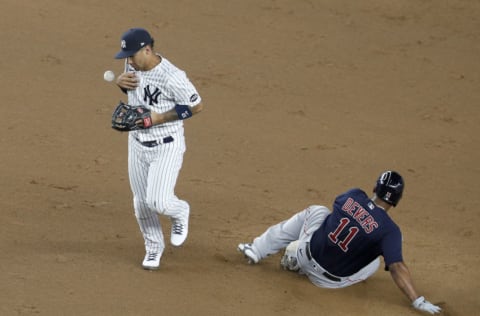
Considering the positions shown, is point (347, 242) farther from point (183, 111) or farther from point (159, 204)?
point (183, 111)

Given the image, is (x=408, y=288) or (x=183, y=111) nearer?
(x=408, y=288)

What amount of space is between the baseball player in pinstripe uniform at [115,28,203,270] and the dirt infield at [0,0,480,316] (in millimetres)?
693

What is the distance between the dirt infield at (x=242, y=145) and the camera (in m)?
8.15

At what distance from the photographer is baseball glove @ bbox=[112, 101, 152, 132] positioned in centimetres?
784

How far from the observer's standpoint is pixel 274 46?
1498 centimetres

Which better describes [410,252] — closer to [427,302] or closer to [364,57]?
[427,302]

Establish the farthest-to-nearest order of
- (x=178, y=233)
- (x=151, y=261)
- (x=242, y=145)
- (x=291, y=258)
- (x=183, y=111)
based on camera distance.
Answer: (x=242, y=145)
(x=291, y=258)
(x=178, y=233)
(x=151, y=261)
(x=183, y=111)

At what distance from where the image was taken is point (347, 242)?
810cm

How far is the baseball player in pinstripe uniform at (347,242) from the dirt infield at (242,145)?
0.61 ft

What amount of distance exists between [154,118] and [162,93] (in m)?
0.26

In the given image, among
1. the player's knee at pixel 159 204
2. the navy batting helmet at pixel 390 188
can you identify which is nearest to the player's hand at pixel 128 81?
the player's knee at pixel 159 204

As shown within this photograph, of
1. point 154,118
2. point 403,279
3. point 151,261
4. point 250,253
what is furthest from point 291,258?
point 154,118

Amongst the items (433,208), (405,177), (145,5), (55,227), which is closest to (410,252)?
(433,208)

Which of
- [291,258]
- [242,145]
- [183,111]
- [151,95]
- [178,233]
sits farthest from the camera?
[242,145]
